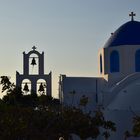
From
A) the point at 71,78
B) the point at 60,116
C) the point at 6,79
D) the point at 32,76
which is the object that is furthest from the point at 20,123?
the point at 32,76

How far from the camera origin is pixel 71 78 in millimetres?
24828

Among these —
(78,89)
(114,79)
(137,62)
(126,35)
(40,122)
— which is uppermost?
(126,35)

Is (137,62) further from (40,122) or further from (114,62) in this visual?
(40,122)

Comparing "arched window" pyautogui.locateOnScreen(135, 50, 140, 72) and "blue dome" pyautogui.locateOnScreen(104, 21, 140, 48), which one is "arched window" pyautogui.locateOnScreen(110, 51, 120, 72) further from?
"arched window" pyautogui.locateOnScreen(135, 50, 140, 72)

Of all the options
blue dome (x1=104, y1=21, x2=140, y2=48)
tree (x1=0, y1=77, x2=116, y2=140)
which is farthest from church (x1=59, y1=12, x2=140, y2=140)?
tree (x1=0, y1=77, x2=116, y2=140)

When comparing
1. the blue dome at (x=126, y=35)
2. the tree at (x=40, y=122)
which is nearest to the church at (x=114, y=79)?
the blue dome at (x=126, y=35)

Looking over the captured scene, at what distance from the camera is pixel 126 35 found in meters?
24.9

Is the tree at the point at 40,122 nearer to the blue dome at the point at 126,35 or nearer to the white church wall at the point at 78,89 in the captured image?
the white church wall at the point at 78,89

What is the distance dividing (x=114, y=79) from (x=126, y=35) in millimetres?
2400

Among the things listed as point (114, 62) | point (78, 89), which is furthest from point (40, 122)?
point (114, 62)

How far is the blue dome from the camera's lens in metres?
24.6

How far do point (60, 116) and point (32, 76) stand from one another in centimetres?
1109

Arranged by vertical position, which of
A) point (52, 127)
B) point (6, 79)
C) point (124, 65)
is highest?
point (124, 65)

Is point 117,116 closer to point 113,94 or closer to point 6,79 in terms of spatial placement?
point 113,94
